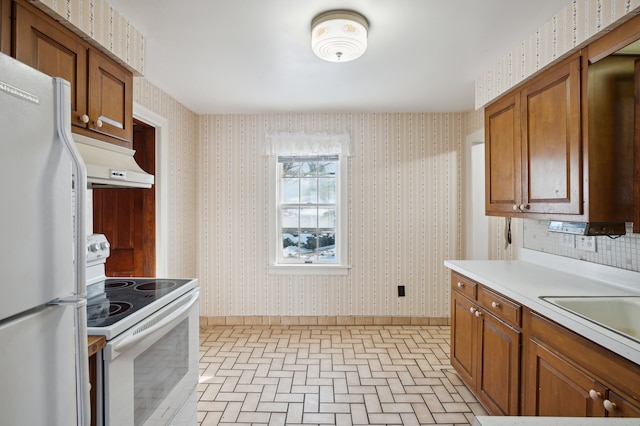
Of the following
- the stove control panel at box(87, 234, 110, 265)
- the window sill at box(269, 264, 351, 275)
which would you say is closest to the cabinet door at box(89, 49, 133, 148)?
the stove control panel at box(87, 234, 110, 265)

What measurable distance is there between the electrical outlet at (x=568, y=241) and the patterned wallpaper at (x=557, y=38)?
3.58 ft

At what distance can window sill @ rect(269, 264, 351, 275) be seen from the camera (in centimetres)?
395

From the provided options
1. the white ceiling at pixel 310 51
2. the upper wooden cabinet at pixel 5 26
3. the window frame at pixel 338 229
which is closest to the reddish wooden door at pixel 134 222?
the white ceiling at pixel 310 51

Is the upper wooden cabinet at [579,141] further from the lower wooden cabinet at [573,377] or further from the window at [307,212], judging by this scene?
the window at [307,212]

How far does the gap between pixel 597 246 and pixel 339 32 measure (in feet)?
6.53

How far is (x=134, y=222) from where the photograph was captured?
3100mm

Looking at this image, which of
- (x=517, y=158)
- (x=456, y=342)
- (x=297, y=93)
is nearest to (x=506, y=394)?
(x=456, y=342)

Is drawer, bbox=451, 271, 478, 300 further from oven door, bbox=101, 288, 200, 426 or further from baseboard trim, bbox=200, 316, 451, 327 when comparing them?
oven door, bbox=101, 288, 200, 426

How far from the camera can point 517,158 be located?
2.32m

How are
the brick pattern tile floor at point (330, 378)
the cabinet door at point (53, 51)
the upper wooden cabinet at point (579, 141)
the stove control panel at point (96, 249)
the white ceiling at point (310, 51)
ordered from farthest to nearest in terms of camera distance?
the brick pattern tile floor at point (330, 378), the stove control panel at point (96, 249), the white ceiling at point (310, 51), the upper wooden cabinet at point (579, 141), the cabinet door at point (53, 51)

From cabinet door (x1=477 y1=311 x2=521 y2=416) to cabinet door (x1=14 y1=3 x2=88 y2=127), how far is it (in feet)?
8.09

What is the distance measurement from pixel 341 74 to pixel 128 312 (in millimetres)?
2259

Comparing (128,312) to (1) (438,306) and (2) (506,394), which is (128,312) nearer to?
(2) (506,394)

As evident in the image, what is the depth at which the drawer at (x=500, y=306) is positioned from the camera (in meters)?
1.83
